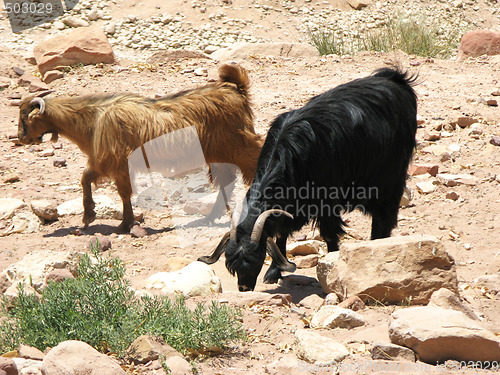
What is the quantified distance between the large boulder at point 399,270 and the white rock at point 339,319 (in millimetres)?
427

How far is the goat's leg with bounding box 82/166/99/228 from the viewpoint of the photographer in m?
7.18

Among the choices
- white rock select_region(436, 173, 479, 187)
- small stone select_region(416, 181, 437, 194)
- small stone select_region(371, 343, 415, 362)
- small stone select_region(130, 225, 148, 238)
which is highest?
small stone select_region(371, 343, 415, 362)

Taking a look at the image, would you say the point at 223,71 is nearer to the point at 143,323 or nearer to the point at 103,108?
the point at 103,108

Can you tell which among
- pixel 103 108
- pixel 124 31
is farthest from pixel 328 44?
pixel 103 108

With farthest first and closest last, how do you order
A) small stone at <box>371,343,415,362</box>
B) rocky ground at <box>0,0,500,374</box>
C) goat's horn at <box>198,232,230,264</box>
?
1. goat's horn at <box>198,232,230,264</box>
2. rocky ground at <box>0,0,500,374</box>
3. small stone at <box>371,343,415,362</box>

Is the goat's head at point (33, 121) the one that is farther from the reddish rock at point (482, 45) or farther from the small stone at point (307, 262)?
the reddish rock at point (482, 45)

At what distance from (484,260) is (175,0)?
13.0 metres

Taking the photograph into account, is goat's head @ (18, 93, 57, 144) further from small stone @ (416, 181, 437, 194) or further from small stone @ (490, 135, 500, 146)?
small stone @ (490, 135, 500, 146)

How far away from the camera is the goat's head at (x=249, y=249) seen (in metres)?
4.79

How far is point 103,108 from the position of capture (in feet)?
23.6

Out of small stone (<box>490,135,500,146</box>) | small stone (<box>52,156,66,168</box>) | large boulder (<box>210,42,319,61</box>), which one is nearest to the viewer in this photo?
small stone (<box>490,135,500,146</box>)

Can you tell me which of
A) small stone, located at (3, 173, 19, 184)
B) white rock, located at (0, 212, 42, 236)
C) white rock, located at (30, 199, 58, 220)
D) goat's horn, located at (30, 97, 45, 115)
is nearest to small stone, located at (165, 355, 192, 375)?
white rock, located at (0, 212, 42, 236)

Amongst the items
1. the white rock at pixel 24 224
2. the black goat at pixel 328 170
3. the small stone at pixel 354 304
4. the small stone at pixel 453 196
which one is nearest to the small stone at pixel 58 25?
the white rock at pixel 24 224

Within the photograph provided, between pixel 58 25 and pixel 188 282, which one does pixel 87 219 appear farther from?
pixel 58 25
